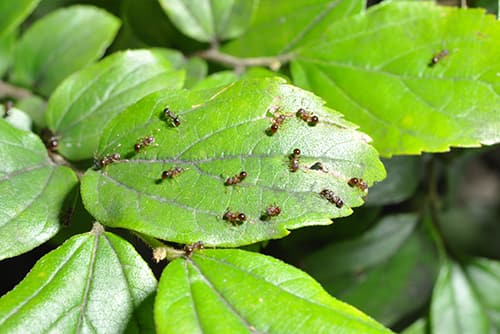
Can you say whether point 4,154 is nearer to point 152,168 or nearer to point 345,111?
point 152,168

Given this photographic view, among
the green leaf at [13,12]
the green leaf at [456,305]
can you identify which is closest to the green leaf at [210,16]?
the green leaf at [13,12]

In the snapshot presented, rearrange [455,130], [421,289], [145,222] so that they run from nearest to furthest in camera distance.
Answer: [145,222], [455,130], [421,289]

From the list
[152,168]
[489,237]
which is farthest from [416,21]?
[489,237]

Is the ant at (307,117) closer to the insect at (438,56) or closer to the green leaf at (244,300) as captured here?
the green leaf at (244,300)

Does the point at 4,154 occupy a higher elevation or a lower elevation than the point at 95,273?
higher

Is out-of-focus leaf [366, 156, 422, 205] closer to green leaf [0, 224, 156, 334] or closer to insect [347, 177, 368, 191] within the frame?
insect [347, 177, 368, 191]

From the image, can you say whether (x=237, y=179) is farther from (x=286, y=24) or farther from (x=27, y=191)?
(x=286, y=24)

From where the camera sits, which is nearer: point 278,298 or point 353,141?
point 278,298
